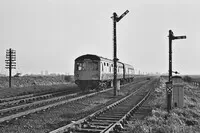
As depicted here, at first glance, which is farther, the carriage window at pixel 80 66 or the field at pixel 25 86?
the carriage window at pixel 80 66

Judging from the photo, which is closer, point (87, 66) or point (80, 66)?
point (87, 66)

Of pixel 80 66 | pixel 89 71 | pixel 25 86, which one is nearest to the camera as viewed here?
pixel 89 71

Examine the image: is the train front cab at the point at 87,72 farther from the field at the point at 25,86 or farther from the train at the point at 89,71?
the field at the point at 25,86

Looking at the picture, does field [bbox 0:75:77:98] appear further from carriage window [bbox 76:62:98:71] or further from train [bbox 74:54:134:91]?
carriage window [bbox 76:62:98:71]

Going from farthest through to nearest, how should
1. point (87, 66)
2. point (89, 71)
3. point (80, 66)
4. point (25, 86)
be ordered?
1. point (25, 86)
2. point (80, 66)
3. point (87, 66)
4. point (89, 71)

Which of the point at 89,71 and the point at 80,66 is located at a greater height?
the point at 80,66

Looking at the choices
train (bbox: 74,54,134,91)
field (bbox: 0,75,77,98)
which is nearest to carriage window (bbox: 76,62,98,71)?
train (bbox: 74,54,134,91)

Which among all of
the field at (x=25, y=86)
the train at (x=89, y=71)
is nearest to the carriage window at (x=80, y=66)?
the train at (x=89, y=71)

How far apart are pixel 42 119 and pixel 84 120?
1.89m

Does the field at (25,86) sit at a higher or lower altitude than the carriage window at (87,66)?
lower

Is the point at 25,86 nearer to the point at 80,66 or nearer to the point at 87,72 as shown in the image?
the point at 80,66

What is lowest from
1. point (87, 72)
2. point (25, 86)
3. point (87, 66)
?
point (25, 86)

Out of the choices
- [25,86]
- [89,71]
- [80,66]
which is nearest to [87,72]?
[89,71]

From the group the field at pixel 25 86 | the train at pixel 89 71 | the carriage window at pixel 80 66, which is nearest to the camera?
the field at pixel 25 86
